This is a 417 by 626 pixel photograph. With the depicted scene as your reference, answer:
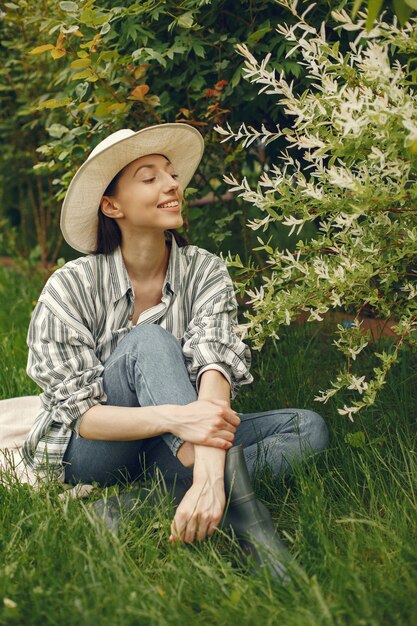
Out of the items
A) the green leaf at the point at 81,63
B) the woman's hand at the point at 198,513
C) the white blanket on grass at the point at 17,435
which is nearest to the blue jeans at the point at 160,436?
the white blanket on grass at the point at 17,435

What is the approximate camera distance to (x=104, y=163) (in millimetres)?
2990

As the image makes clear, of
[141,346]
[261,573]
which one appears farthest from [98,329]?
[261,573]

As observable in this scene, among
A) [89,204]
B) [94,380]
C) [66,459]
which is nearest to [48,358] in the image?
[94,380]

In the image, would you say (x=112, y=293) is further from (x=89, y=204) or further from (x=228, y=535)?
(x=228, y=535)

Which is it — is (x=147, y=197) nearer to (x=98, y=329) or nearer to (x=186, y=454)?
(x=98, y=329)

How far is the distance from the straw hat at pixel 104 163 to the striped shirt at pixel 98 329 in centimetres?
11

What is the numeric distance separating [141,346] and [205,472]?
0.46m

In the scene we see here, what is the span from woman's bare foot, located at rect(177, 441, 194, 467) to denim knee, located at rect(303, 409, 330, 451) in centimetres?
47

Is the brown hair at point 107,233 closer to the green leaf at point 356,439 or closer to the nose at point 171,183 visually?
the nose at point 171,183

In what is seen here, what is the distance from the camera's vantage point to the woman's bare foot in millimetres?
2734

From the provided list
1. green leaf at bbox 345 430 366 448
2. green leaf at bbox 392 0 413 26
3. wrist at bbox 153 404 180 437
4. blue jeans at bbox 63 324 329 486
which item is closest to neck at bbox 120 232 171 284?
blue jeans at bbox 63 324 329 486

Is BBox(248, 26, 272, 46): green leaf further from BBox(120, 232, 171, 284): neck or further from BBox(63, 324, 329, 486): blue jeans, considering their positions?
BBox(63, 324, 329, 486): blue jeans

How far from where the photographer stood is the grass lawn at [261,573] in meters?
2.13

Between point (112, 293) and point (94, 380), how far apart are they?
339 mm
